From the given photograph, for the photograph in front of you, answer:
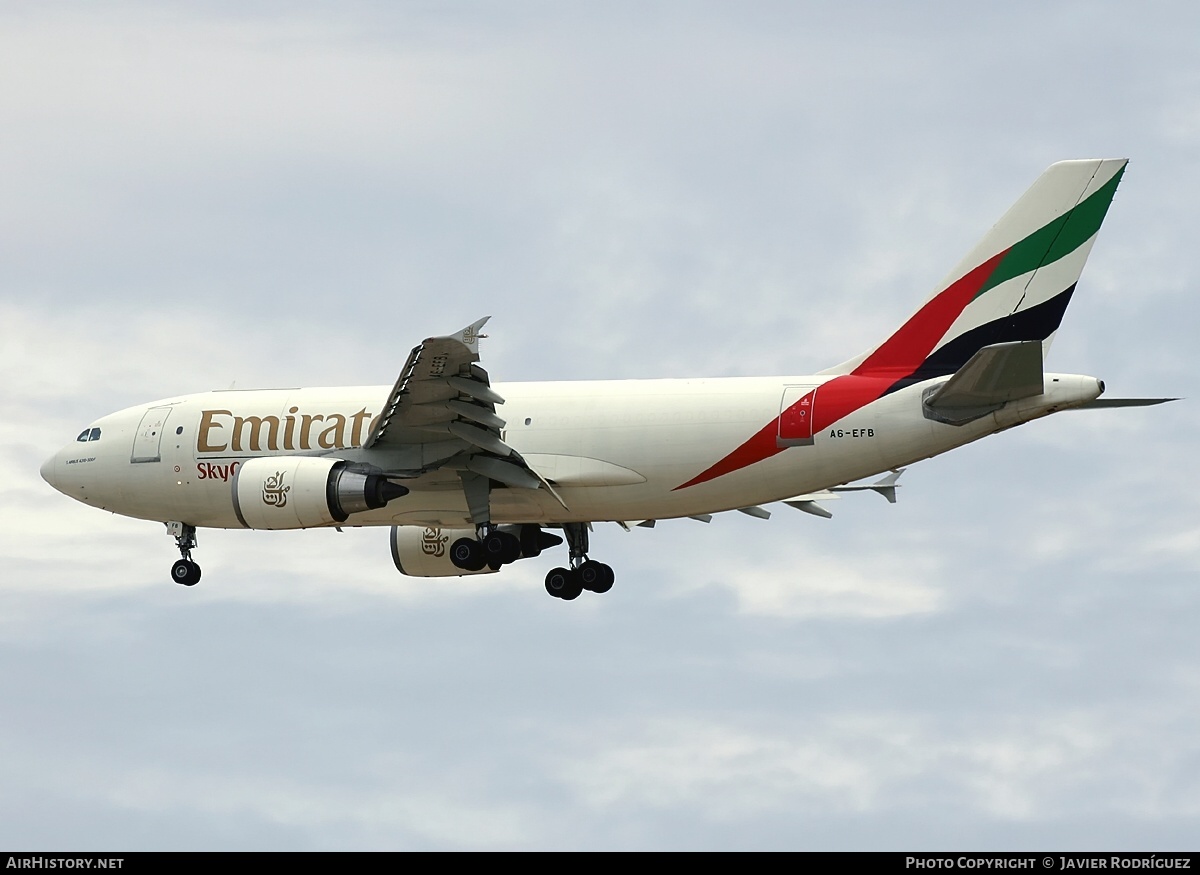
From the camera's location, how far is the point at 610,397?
119ft

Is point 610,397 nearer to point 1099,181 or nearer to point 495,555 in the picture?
point 495,555

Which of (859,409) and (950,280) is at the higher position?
(950,280)

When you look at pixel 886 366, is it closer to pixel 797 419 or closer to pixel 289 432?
pixel 797 419

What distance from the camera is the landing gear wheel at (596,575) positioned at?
128 feet

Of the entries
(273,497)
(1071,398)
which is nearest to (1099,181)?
(1071,398)

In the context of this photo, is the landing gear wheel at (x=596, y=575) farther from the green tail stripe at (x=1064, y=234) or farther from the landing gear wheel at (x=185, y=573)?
the green tail stripe at (x=1064, y=234)

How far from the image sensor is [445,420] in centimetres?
3466

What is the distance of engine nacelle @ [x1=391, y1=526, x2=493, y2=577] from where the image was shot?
40688mm

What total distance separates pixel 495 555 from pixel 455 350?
5.37 m

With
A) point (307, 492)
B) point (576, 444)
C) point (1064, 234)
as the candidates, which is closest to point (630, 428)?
point (576, 444)

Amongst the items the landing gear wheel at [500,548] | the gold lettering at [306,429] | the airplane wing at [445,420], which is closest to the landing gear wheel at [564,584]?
the landing gear wheel at [500,548]

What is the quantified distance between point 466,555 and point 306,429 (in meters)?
4.26

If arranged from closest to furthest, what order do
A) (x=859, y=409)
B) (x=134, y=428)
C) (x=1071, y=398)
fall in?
(x=1071, y=398)
(x=859, y=409)
(x=134, y=428)

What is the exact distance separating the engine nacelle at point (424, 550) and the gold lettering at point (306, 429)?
13.2 feet
